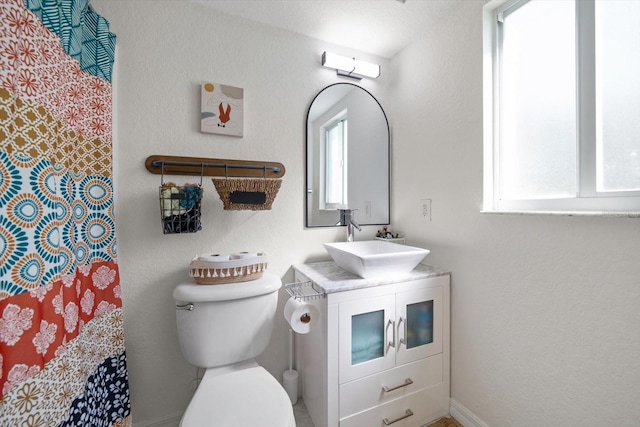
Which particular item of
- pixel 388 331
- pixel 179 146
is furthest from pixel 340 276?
pixel 179 146

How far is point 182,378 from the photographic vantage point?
138 cm

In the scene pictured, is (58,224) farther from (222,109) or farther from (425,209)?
(425,209)

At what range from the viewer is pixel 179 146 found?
1.38 metres

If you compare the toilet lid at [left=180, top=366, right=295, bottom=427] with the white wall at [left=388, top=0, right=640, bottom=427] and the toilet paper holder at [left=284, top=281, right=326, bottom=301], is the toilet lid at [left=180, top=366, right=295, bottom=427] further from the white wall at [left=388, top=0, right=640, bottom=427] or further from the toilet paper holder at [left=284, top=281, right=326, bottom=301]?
the white wall at [left=388, top=0, right=640, bottom=427]

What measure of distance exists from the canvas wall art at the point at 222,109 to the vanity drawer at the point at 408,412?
5.22ft

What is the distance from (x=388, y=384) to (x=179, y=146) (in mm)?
1641

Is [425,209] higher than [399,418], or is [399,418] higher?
[425,209]

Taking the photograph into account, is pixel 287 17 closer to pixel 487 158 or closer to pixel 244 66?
pixel 244 66

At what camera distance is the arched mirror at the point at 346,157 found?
1.68 meters

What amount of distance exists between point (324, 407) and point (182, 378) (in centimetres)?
79

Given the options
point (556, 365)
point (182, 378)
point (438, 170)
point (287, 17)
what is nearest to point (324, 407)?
point (182, 378)

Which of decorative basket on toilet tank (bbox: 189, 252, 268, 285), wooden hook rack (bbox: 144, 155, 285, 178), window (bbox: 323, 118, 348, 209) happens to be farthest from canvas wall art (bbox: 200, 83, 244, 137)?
decorative basket on toilet tank (bbox: 189, 252, 268, 285)

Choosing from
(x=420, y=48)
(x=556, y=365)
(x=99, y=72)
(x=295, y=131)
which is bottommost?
(x=556, y=365)

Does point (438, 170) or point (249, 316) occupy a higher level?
point (438, 170)
